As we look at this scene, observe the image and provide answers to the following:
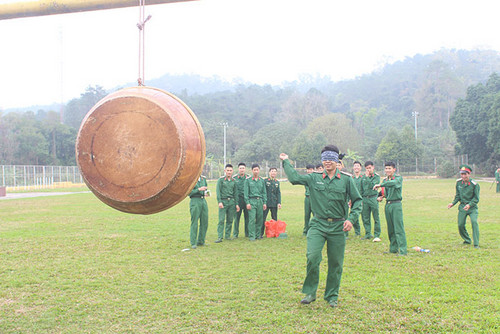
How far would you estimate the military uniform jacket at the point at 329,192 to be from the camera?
569 cm

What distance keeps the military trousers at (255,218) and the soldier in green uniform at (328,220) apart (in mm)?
4870

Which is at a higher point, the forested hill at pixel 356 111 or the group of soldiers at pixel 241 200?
the forested hill at pixel 356 111

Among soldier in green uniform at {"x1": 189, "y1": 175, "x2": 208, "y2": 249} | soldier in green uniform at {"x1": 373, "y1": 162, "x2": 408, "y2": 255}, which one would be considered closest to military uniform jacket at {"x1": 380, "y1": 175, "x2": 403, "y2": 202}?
soldier in green uniform at {"x1": 373, "y1": 162, "x2": 408, "y2": 255}

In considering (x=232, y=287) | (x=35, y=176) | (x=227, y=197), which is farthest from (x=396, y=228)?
(x=35, y=176)

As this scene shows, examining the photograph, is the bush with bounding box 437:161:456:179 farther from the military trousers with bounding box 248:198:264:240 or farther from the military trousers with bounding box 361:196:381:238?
the military trousers with bounding box 248:198:264:240

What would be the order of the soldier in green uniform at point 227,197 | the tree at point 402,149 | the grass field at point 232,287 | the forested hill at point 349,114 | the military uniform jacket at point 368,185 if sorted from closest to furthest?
the grass field at point 232,287 < the soldier in green uniform at point 227,197 < the military uniform jacket at point 368,185 < the tree at point 402,149 < the forested hill at point 349,114

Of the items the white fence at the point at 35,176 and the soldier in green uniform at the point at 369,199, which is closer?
the soldier in green uniform at the point at 369,199

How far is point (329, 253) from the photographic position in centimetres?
572

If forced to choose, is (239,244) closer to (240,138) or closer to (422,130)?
(240,138)

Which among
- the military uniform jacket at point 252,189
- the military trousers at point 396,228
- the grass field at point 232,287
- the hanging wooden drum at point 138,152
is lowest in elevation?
the grass field at point 232,287

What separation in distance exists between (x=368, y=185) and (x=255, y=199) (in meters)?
3.03

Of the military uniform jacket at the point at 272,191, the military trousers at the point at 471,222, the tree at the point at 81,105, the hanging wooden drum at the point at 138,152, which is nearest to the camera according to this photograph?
the hanging wooden drum at the point at 138,152

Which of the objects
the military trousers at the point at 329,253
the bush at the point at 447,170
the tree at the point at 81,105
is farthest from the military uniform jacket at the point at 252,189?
the tree at the point at 81,105

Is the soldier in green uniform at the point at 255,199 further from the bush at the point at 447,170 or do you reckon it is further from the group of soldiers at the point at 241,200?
the bush at the point at 447,170
